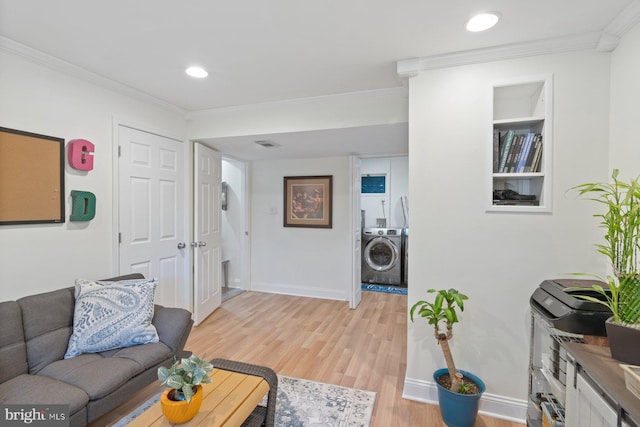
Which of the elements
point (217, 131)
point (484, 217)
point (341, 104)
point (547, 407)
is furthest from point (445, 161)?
point (217, 131)

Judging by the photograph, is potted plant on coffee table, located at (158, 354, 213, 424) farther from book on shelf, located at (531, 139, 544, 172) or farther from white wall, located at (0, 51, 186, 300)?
book on shelf, located at (531, 139, 544, 172)

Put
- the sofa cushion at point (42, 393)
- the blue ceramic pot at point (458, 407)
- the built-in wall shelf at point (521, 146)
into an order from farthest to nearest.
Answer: the built-in wall shelf at point (521, 146)
the blue ceramic pot at point (458, 407)
the sofa cushion at point (42, 393)

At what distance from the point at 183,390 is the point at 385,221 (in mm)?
A: 5006

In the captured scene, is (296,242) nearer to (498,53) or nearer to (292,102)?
(292,102)

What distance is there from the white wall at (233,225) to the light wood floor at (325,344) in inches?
26.5

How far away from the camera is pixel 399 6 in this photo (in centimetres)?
150

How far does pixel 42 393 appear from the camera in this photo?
4.81 ft

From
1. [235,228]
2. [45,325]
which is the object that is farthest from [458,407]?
[235,228]

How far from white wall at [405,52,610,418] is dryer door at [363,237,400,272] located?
2983 mm

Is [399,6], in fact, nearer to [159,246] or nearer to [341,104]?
[341,104]

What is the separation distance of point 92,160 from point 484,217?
2.90 m

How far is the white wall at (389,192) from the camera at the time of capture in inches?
226

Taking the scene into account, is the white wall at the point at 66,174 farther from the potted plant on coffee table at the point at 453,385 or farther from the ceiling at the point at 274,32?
the potted plant on coffee table at the point at 453,385

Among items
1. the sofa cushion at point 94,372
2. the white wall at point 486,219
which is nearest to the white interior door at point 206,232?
the sofa cushion at point 94,372
